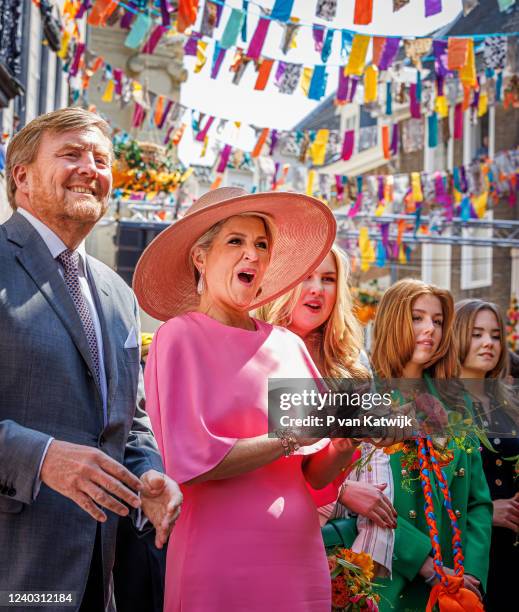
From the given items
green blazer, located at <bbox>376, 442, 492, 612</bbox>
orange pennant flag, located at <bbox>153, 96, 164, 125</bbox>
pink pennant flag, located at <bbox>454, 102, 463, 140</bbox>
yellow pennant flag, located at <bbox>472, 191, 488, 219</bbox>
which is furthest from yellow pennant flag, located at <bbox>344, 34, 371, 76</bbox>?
green blazer, located at <bbox>376, 442, 492, 612</bbox>

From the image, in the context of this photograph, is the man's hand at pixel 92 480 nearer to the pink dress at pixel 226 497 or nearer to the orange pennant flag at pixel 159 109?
the pink dress at pixel 226 497

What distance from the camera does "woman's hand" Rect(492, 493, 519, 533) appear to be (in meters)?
4.14

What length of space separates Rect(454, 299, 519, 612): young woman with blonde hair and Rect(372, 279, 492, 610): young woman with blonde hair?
25 cm

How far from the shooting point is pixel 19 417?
94.3 inches

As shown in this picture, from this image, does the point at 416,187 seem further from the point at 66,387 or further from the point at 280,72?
the point at 66,387

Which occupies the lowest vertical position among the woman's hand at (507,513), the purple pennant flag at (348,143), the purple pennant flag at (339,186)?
the woman's hand at (507,513)

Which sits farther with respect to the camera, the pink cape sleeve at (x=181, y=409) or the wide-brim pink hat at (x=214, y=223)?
the wide-brim pink hat at (x=214, y=223)

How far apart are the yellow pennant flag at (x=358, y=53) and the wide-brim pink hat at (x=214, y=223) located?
7.56 m

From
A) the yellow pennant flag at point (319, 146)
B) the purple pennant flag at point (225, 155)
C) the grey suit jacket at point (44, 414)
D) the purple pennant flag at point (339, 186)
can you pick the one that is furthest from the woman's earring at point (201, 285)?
the purple pennant flag at point (339, 186)

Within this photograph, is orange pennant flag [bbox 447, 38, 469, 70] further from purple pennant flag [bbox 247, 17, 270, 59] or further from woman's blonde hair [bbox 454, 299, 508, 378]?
woman's blonde hair [bbox 454, 299, 508, 378]

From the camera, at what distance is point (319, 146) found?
14.4m

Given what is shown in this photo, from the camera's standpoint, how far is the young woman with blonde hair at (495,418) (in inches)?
111

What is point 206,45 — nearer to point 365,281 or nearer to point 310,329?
point 310,329

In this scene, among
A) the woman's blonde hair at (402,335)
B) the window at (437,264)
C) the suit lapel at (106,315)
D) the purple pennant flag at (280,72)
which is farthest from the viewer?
the window at (437,264)
